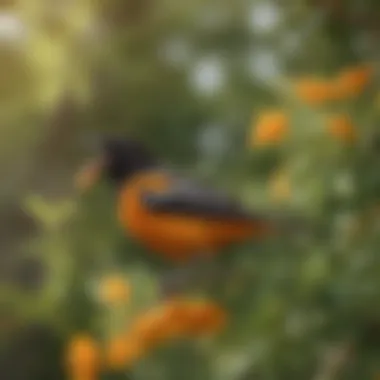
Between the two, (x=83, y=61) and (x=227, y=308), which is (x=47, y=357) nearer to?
(x=227, y=308)

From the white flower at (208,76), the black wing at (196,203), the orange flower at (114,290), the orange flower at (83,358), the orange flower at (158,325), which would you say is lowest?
the orange flower at (83,358)

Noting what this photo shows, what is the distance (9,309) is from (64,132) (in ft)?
0.68

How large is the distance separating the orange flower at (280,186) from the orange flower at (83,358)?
0.84 ft

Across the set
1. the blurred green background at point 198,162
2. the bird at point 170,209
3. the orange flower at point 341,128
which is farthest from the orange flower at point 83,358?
the orange flower at point 341,128

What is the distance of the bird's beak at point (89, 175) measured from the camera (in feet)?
3.01

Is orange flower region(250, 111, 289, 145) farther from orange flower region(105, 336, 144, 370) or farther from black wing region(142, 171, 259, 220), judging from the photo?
orange flower region(105, 336, 144, 370)

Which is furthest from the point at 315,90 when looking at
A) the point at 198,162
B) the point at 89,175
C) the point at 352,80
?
the point at 89,175

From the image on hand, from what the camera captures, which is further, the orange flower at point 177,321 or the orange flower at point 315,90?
the orange flower at point 315,90

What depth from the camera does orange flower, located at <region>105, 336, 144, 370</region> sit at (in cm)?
85

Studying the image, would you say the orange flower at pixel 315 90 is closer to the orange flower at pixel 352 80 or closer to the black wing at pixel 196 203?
the orange flower at pixel 352 80

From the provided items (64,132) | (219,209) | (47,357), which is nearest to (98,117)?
(64,132)

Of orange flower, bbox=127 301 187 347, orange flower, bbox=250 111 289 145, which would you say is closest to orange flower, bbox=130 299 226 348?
orange flower, bbox=127 301 187 347

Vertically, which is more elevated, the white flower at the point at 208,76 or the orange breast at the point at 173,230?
the white flower at the point at 208,76

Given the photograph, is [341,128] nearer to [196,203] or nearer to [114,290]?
[196,203]
